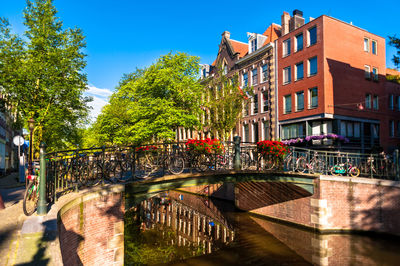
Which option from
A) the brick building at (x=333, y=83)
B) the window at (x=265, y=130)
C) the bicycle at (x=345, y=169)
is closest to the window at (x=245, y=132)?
the window at (x=265, y=130)

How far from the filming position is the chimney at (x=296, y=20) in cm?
2881

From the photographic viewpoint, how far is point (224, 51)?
37.1 meters

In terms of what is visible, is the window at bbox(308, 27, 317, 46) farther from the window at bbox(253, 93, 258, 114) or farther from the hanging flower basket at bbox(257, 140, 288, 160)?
the hanging flower basket at bbox(257, 140, 288, 160)

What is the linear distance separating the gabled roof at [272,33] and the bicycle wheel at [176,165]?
23673 mm

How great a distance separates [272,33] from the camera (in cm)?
3219

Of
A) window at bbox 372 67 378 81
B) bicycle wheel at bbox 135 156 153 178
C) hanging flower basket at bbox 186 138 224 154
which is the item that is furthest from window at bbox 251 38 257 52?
bicycle wheel at bbox 135 156 153 178

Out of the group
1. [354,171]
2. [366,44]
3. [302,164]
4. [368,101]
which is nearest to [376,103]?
[368,101]

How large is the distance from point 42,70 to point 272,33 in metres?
23.2

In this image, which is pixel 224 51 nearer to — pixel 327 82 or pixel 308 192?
pixel 327 82

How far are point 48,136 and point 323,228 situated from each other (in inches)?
908

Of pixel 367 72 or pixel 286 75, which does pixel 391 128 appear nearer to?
pixel 367 72

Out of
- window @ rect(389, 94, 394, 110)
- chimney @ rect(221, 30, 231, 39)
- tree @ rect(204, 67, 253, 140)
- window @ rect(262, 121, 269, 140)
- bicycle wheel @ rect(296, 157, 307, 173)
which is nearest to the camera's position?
bicycle wheel @ rect(296, 157, 307, 173)

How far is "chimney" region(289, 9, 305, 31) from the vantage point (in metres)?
28.8

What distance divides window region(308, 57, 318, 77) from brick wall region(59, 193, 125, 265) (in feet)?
70.9
